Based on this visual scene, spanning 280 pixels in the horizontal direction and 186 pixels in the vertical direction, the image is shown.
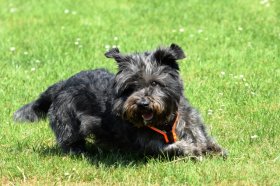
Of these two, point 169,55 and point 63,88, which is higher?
point 169,55

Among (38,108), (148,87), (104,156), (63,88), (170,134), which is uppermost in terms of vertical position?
(148,87)

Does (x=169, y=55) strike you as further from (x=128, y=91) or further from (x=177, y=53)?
(x=128, y=91)

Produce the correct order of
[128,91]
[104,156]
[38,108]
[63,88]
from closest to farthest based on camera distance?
1. [128,91]
2. [104,156]
3. [63,88]
4. [38,108]

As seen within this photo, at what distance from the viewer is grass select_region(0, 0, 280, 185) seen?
6852 millimetres

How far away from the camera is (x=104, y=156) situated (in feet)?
24.9

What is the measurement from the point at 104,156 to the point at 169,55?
1.52 meters

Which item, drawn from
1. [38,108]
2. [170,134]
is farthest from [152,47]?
[170,134]

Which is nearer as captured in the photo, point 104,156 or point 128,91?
point 128,91

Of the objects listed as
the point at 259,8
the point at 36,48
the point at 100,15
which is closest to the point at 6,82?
the point at 36,48

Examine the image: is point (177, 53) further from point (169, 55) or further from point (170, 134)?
point (170, 134)

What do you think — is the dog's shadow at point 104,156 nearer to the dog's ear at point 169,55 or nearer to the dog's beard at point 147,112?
the dog's beard at point 147,112

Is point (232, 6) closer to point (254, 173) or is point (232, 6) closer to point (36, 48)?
point (36, 48)

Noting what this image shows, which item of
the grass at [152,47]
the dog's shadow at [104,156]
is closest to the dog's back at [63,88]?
the grass at [152,47]

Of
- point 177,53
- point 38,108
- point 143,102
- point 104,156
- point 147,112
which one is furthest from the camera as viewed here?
point 38,108
